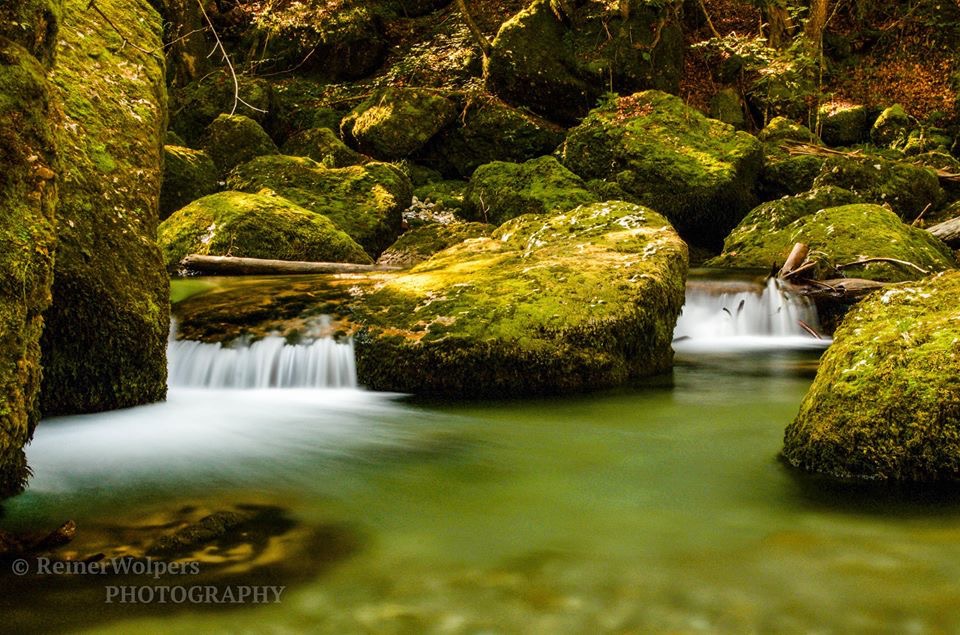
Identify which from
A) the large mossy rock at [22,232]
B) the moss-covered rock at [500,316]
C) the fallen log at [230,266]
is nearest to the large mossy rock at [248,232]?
the fallen log at [230,266]

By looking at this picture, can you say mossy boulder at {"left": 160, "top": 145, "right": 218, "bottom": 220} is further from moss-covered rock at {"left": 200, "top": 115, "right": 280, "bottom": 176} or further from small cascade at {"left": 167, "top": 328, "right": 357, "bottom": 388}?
small cascade at {"left": 167, "top": 328, "right": 357, "bottom": 388}

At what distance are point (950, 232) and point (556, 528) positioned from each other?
10.6 meters

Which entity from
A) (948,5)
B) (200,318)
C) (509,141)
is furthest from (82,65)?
(948,5)

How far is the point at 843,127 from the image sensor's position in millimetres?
19578

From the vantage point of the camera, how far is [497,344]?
5434 mm

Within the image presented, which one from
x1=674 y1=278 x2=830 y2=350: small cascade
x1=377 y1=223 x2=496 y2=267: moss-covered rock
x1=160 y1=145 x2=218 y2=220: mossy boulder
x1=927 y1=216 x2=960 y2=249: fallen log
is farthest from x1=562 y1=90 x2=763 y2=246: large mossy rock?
x1=160 y1=145 x2=218 y2=220: mossy boulder

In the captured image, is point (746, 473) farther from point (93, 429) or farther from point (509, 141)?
point (509, 141)

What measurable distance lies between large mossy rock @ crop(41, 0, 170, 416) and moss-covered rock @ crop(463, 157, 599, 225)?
8.73m

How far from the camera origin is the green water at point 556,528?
2.31 metres

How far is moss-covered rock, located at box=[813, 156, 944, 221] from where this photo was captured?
13734 millimetres

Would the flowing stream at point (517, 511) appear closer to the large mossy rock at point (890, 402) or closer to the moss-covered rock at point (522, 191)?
the large mossy rock at point (890, 402)

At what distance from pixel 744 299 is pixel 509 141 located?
10058 millimetres

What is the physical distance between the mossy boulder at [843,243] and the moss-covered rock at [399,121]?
8.51m

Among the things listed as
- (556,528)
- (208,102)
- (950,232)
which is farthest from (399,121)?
(556,528)
